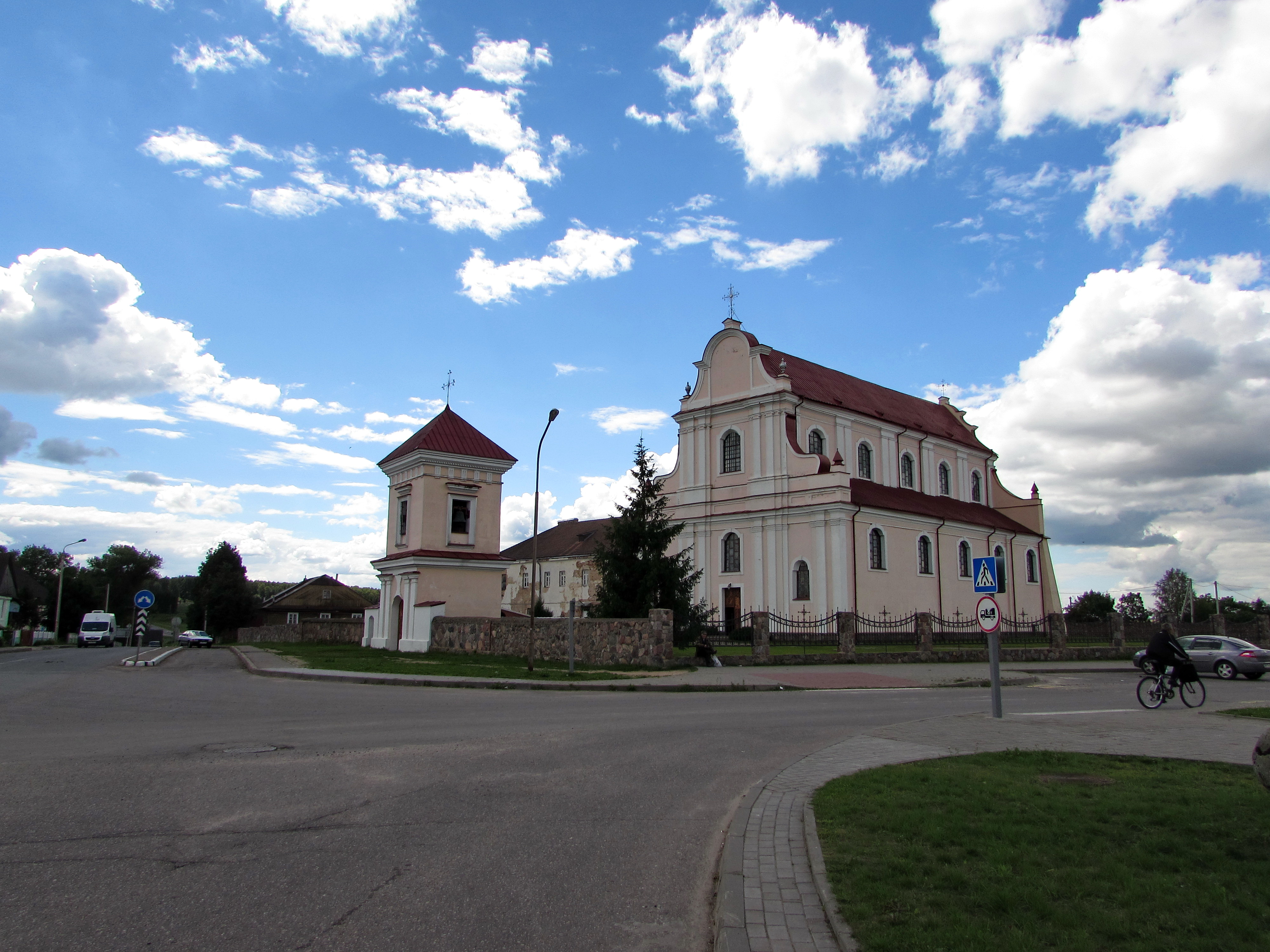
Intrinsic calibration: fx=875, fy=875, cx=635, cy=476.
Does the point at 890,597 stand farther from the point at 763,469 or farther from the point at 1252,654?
the point at 1252,654

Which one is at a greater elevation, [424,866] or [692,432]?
[692,432]

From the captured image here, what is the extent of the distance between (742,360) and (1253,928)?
43.2 meters

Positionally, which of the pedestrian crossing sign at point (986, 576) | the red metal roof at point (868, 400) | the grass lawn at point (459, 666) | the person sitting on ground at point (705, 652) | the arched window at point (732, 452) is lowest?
the grass lawn at point (459, 666)

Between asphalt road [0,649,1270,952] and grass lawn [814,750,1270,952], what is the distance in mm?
1078

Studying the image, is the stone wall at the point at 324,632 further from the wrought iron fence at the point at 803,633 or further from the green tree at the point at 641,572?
the wrought iron fence at the point at 803,633

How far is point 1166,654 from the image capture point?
16.2 meters

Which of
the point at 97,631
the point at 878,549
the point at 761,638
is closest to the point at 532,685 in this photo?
the point at 761,638

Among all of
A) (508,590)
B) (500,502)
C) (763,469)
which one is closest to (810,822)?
(500,502)

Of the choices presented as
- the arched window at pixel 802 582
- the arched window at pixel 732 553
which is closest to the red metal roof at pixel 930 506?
the arched window at pixel 802 582

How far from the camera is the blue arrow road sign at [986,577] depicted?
14.7 meters

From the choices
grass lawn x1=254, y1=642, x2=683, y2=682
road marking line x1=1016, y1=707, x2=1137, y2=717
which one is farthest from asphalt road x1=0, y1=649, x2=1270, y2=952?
grass lawn x1=254, y1=642, x2=683, y2=682

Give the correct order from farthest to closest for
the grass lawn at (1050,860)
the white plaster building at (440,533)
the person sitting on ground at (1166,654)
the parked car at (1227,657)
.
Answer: the white plaster building at (440,533) < the parked car at (1227,657) < the person sitting on ground at (1166,654) < the grass lawn at (1050,860)

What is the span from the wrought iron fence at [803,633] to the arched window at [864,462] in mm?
11460

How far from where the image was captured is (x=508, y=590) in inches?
3172
